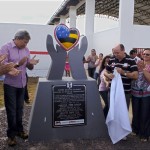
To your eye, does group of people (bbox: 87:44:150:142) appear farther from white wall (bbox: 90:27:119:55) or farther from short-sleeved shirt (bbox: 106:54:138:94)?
white wall (bbox: 90:27:119:55)

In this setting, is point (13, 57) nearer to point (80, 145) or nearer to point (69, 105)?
point (69, 105)

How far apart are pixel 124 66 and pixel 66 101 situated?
3.99ft

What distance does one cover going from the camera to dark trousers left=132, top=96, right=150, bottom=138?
16.3 ft

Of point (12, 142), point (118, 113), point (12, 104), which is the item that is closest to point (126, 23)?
point (118, 113)

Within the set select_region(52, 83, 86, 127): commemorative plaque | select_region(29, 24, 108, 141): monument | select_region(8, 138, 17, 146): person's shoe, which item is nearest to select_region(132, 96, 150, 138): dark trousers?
select_region(29, 24, 108, 141): monument

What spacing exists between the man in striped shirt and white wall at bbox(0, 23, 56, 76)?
34.5 feet

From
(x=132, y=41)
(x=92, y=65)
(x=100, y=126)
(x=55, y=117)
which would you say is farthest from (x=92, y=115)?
(x=132, y=41)

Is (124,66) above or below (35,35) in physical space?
below

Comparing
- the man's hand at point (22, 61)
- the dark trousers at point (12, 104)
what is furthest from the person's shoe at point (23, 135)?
the man's hand at point (22, 61)

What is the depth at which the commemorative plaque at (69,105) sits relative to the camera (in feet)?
16.0

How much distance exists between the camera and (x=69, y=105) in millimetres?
4930

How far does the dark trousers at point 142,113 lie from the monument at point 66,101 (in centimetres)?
65

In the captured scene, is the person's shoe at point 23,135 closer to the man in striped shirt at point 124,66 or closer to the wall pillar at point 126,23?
the man in striped shirt at point 124,66

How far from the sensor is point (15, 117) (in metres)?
4.64
